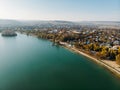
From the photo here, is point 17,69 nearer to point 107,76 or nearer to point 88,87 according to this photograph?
point 88,87

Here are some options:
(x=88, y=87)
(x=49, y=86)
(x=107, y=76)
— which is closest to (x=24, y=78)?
(x=49, y=86)

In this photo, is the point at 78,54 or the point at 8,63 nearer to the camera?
the point at 8,63

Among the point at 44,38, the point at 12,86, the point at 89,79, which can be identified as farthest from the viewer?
the point at 44,38

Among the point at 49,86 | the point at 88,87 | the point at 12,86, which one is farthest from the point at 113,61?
the point at 12,86

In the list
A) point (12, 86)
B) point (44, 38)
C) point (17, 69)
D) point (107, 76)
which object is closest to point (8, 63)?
point (17, 69)

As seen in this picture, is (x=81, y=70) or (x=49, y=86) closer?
(x=49, y=86)

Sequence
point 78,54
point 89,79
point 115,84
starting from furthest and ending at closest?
point 78,54, point 89,79, point 115,84

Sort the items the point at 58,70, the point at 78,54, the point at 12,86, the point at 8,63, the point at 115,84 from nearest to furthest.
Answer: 1. the point at 12,86
2. the point at 115,84
3. the point at 58,70
4. the point at 8,63
5. the point at 78,54

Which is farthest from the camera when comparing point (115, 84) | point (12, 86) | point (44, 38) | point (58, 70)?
point (44, 38)

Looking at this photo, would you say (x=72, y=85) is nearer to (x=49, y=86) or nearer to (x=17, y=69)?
(x=49, y=86)
